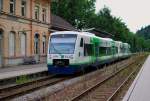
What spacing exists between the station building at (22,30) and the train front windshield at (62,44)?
8494 millimetres

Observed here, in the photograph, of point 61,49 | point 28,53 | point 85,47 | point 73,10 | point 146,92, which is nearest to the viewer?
point 146,92

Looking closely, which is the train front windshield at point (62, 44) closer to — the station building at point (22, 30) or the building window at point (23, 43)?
the station building at point (22, 30)

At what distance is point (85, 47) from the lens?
27.0 metres

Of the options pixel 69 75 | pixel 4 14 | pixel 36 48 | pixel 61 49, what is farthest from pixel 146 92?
pixel 36 48

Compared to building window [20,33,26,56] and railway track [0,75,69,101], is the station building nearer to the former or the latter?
building window [20,33,26,56]

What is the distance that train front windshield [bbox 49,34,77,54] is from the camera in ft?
82.0

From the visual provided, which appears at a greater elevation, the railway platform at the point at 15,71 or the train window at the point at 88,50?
the train window at the point at 88,50

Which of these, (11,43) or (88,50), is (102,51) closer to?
(88,50)

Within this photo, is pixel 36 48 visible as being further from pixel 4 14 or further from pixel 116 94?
pixel 116 94

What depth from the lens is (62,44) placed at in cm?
2530

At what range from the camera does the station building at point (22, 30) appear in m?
33.3

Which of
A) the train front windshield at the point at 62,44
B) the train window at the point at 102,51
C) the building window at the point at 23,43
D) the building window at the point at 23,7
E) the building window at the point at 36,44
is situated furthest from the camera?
the building window at the point at 36,44

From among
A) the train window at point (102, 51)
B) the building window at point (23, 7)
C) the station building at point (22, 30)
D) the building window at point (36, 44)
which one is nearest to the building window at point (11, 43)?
the station building at point (22, 30)

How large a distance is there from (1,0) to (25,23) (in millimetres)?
4991
